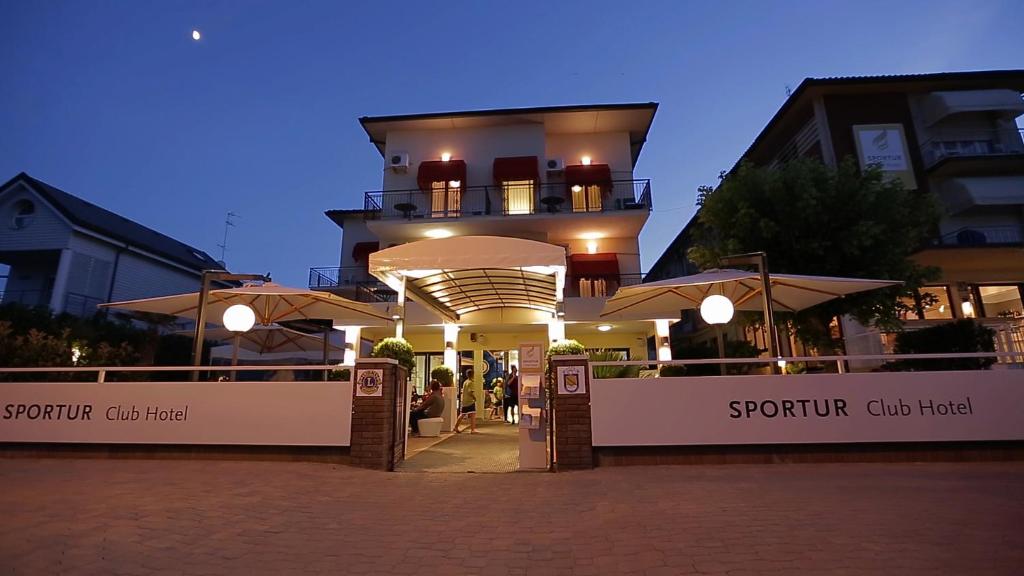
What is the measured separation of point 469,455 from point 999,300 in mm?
18395

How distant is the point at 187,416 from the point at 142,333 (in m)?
17.1

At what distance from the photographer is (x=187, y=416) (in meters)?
6.74

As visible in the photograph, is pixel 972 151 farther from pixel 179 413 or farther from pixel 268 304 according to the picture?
pixel 179 413

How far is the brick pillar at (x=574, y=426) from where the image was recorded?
20.3 ft

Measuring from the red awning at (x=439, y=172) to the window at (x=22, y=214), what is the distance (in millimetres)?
15911

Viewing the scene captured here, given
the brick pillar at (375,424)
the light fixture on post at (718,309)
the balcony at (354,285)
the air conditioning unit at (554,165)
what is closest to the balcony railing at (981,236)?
the light fixture on post at (718,309)

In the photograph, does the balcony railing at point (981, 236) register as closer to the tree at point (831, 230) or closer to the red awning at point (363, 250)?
the tree at point (831, 230)

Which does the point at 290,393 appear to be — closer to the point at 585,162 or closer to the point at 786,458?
the point at 786,458

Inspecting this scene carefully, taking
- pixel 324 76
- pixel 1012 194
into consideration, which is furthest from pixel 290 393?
pixel 324 76

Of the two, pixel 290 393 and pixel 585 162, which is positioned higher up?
pixel 585 162

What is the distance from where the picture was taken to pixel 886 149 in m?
15.8

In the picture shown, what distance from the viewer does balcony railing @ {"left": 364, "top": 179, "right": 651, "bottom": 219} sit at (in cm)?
1702

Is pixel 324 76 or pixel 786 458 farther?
pixel 324 76

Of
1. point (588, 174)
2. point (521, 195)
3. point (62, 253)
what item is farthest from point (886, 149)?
point (62, 253)
